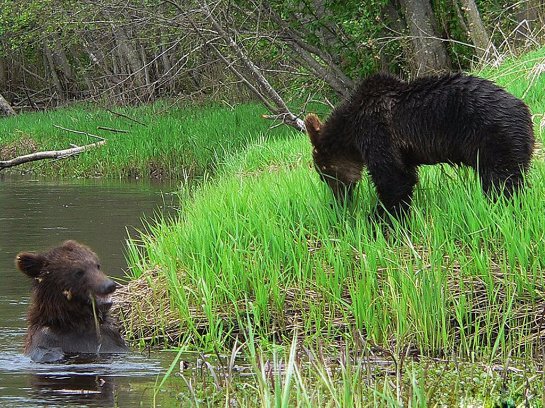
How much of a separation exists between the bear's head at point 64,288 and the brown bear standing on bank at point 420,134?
2.14 meters

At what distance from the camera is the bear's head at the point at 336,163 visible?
851 centimetres

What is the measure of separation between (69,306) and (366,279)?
2104 mm

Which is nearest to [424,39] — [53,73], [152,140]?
[152,140]

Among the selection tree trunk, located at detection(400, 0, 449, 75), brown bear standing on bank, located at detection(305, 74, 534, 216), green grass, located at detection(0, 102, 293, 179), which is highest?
brown bear standing on bank, located at detection(305, 74, 534, 216)

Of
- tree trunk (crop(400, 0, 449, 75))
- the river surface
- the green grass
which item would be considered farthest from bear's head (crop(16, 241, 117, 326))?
tree trunk (crop(400, 0, 449, 75))

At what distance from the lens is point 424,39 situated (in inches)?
754

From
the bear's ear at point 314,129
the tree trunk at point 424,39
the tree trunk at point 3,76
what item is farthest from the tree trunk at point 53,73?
the bear's ear at point 314,129

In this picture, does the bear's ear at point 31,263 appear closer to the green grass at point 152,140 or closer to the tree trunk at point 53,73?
the green grass at point 152,140

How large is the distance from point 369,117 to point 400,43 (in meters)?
12.2

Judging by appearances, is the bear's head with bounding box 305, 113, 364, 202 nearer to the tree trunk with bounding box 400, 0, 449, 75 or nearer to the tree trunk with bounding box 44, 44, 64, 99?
the tree trunk with bounding box 400, 0, 449, 75

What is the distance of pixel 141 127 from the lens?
78.6 feet

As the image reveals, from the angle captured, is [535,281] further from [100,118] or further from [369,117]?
[100,118]

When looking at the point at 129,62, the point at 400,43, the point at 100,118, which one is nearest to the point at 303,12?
the point at 400,43

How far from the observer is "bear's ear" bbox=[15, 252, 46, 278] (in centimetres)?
737
